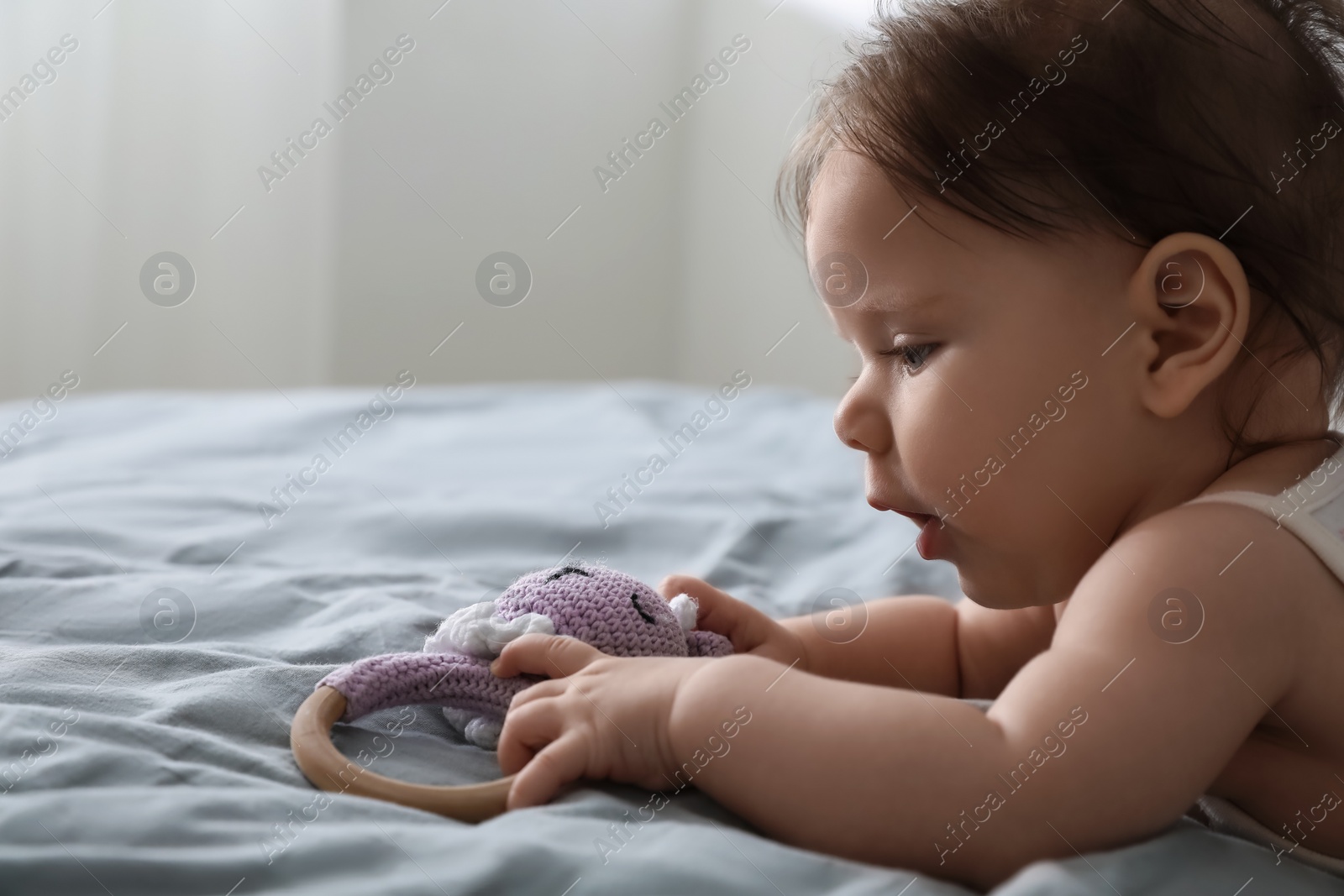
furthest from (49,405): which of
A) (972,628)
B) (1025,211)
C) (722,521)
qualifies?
(1025,211)

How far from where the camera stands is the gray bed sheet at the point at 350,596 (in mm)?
575

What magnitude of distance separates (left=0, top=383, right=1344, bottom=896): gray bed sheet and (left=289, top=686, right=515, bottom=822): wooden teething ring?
0.05 feet

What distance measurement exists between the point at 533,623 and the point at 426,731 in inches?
3.9

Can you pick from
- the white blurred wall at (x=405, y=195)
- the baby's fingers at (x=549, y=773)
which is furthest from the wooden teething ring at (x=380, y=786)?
the white blurred wall at (x=405, y=195)

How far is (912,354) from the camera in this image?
31.9 inches

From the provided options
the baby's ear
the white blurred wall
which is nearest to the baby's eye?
the baby's ear

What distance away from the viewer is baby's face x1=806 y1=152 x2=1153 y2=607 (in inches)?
29.9

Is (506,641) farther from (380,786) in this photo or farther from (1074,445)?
(1074,445)

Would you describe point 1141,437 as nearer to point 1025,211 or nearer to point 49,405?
point 1025,211

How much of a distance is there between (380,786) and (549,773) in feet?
0.31

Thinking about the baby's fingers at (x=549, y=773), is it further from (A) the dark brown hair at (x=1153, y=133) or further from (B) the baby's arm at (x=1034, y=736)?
(A) the dark brown hair at (x=1153, y=133)

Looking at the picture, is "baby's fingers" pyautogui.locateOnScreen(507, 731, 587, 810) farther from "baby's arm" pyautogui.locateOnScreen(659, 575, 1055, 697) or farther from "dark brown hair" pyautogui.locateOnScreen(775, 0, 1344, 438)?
"dark brown hair" pyautogui.locateOnScreen(775, 0, 1344, 438)

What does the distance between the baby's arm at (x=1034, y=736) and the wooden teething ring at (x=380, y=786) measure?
108mm

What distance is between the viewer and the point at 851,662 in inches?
38.8
